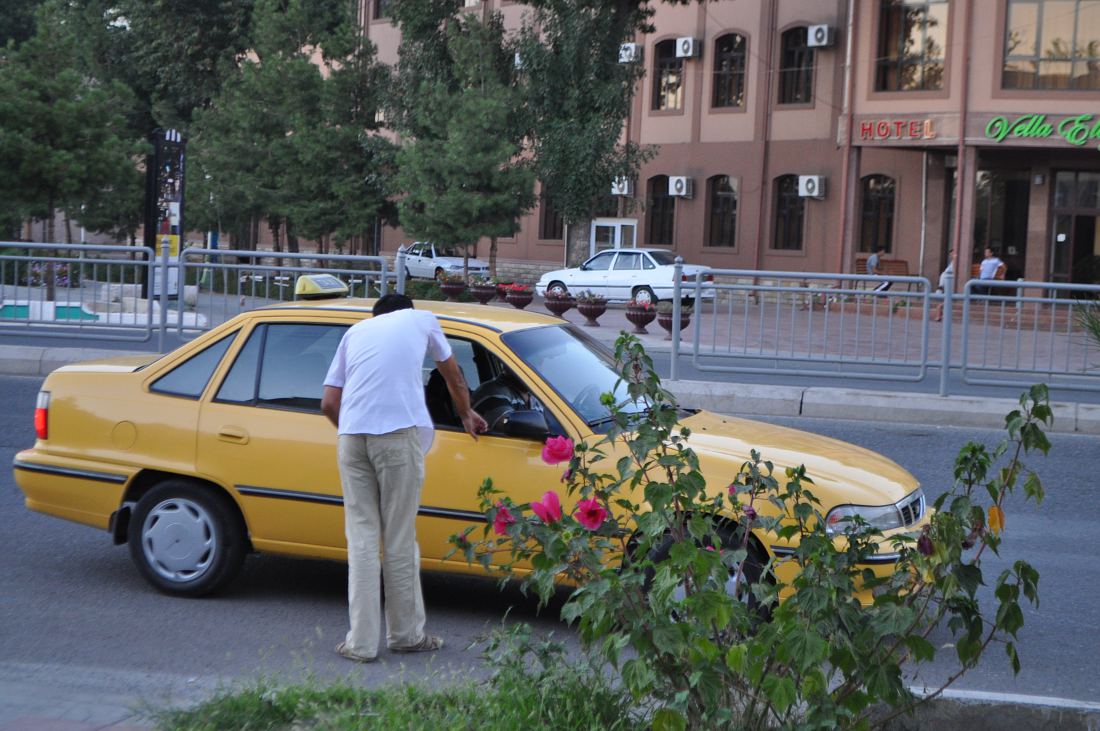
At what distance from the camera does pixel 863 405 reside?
13.2 metres

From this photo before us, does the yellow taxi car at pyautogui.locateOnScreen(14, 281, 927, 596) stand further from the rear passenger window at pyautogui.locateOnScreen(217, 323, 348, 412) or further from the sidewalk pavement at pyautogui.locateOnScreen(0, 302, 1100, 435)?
the sidewalk pavement at pyautogui.locateOnScreen(0, 302, 1100, 435)

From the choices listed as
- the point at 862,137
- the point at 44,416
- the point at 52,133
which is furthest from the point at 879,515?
the point at 862,137

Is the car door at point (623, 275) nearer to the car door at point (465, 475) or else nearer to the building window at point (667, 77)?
the building window at point (667, 77)

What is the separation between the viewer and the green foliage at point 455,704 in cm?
433

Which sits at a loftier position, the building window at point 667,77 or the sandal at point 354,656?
the building window at point 667,77

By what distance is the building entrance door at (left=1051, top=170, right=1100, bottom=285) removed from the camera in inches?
1302

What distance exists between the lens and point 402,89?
40344 millimetres

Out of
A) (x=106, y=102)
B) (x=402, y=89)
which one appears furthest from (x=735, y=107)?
(x=106, y=102)

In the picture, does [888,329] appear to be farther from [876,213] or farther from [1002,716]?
[876,213]

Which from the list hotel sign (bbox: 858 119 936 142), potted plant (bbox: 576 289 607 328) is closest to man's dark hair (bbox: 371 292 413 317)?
potted plant (bbox: 576 289 607 328)

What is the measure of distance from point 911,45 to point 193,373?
2986 cm

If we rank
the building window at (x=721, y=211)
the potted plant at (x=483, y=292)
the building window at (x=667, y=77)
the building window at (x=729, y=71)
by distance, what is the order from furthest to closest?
the building window at (x=667, y=77) < the building window at (x=721, y=211) < the building window at (x=729, y=71) < the potted plant at (x=483, y=292)

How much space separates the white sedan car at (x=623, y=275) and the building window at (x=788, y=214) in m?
4.13

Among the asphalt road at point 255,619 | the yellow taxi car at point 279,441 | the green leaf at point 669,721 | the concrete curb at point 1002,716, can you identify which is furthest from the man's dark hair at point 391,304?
the concrete curb at point 1002,716
